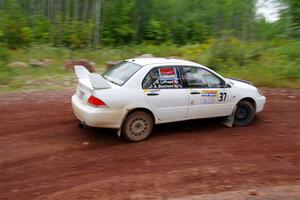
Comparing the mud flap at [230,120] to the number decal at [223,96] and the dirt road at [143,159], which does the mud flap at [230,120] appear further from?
the number decal at [223,96]

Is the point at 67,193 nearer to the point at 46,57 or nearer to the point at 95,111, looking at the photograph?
the point at 95,111

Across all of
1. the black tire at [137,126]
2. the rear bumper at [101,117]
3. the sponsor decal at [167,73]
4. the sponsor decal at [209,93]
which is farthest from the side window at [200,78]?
the rear bumper at [101,117]

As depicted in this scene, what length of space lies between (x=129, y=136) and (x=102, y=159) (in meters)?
0.83

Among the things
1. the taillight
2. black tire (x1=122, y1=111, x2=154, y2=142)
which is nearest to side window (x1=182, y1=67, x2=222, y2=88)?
black tire (x1=122, y1=111, x2=154, y2=142)

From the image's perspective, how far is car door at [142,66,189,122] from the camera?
639cm

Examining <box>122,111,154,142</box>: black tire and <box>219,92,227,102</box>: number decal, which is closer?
<box>122,111,154,142</box>: black tire

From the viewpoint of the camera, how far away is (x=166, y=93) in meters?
6.47

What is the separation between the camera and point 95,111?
599 centimetres

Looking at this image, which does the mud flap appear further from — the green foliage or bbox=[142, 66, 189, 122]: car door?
the green foliage

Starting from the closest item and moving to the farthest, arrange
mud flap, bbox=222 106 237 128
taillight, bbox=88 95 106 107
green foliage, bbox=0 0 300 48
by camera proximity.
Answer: taillight, bbox=88 95 106 107 < mud flap, bbox=222 106 237 128 < green foliage, bbox=0 0 300 48

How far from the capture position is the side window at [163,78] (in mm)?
6422

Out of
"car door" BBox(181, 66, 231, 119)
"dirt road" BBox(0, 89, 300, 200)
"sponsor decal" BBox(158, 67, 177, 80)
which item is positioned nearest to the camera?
"dirt road" BBox(0, 89, 300, 200)

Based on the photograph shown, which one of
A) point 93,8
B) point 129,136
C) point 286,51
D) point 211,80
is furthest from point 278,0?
point 93,8

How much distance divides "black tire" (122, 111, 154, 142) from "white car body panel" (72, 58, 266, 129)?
118 mm
